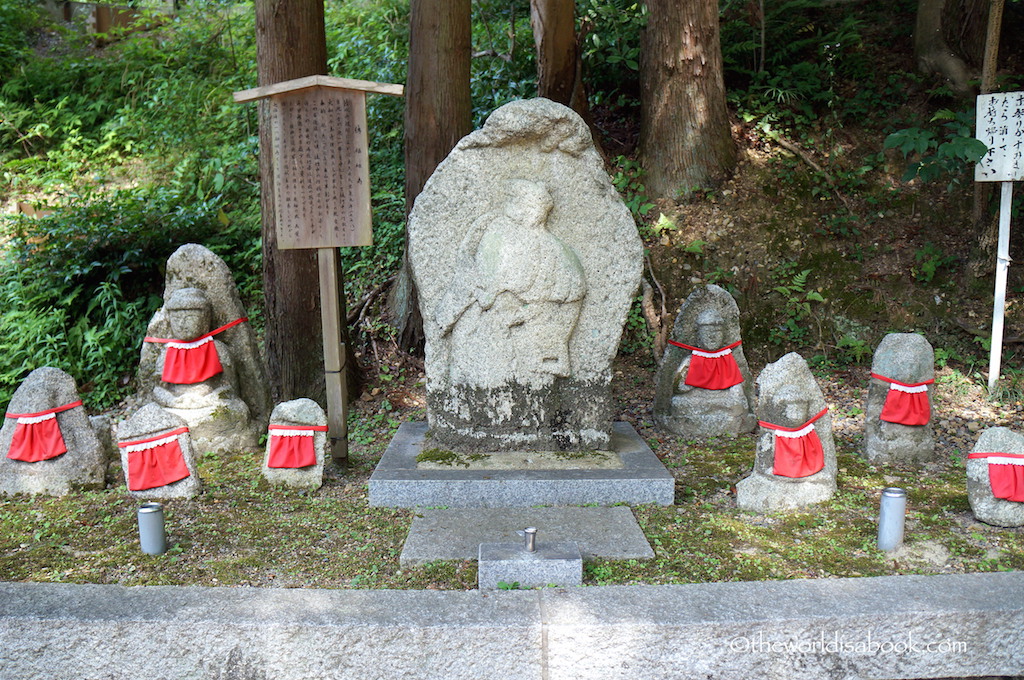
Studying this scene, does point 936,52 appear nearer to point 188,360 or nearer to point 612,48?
point 612,48

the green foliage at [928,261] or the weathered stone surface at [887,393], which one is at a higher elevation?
the green foliage at [928,261]

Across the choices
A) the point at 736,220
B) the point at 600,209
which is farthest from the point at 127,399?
the point at 736,220

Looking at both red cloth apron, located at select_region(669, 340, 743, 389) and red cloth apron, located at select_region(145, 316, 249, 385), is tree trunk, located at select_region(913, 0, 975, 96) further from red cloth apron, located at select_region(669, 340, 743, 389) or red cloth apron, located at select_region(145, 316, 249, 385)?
red cloth apron, located at select_region(145, 316, 249, 385)

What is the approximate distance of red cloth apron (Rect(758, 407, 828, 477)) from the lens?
13.3 feet

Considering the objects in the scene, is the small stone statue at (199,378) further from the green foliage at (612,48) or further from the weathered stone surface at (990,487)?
the green foliage at (612,48)

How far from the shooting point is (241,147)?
8703mm

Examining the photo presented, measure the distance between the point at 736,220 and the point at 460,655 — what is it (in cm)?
552

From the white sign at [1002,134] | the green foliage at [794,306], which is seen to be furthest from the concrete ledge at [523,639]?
the green foliage at [794,306]

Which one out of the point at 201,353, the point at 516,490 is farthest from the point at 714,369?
the point at 201,353

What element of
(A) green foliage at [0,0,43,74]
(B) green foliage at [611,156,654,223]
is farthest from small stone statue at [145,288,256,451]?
(A) green foliage at [0,0,43,74]

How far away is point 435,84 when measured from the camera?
6.26 meters

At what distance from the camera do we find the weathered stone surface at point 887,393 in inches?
180

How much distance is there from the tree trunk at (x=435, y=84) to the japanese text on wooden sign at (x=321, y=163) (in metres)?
1.84

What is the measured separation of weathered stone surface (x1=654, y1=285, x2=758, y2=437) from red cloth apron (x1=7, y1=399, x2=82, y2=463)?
3648 millimetres
